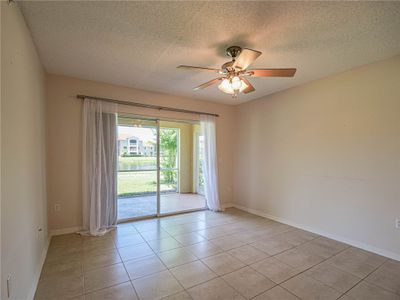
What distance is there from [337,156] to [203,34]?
259 centimetres

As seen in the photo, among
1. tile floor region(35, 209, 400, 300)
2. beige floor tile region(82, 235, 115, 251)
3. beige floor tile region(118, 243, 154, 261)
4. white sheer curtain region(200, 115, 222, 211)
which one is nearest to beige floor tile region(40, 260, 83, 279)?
tile floor region(35, 209, 400, 300)

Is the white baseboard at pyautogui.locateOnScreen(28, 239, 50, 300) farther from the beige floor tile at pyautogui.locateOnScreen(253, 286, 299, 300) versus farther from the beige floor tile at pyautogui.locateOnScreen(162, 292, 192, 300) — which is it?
the beige floor tile at pyautogui.locateOnScreen(253, 286, 299, 300)

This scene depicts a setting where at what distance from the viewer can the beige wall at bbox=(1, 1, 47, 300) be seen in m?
1.33

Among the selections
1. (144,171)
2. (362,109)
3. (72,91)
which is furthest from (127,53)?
(362,109)

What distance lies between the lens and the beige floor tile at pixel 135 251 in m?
2.57

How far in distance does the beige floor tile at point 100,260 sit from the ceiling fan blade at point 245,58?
105 inches

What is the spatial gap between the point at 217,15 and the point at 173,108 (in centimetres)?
252

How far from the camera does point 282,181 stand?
387cm

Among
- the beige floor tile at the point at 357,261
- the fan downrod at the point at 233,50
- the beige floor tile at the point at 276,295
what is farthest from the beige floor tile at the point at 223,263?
the fan downrod at the point at 233,50

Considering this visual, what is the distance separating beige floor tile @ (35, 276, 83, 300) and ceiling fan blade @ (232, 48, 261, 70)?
271 centimetres

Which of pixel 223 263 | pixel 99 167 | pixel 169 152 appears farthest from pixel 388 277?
pixel 169 152

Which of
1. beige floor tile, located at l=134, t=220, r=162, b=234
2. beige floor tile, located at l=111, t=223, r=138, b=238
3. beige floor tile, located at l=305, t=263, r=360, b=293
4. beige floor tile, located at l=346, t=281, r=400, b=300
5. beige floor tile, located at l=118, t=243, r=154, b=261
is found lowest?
beige floor tile, located at l=346, t=281, r=400, b=300

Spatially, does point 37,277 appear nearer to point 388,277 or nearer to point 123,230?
point 123,230

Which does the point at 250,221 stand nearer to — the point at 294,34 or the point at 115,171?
the point at 115,171
